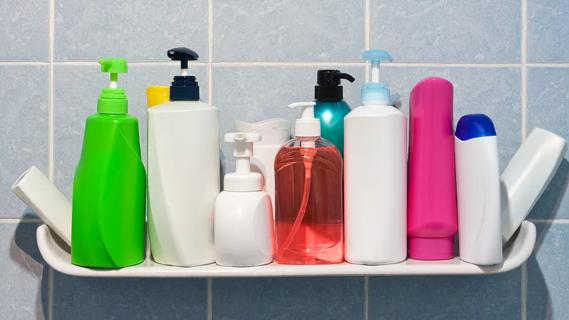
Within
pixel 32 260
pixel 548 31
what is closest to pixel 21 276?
pixel 32 260

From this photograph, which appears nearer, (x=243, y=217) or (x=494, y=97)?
(x=243, y=217)

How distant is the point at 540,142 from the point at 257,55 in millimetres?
363

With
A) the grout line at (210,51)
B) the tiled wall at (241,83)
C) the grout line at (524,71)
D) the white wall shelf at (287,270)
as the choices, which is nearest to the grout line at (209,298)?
the tiled wall at (241,83)

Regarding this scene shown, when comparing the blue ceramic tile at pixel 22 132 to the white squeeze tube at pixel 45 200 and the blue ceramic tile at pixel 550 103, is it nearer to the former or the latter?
the white squeeze tube at pixel 45 200

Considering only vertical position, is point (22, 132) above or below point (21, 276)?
above

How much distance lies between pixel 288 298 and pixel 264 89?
0.27 meters

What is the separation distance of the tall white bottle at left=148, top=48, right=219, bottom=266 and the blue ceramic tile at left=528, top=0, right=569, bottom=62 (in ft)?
1.43

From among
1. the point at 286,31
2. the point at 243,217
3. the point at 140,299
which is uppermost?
the point at 286,31

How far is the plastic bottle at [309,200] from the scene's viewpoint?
28.1 inches

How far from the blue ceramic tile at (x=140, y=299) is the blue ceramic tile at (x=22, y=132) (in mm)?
141

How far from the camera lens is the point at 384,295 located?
83 centimetres

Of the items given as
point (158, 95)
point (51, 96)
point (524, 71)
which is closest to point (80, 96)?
point (51, 96)

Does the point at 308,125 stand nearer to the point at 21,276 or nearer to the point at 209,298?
the point at 209,298

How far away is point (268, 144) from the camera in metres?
0.75
